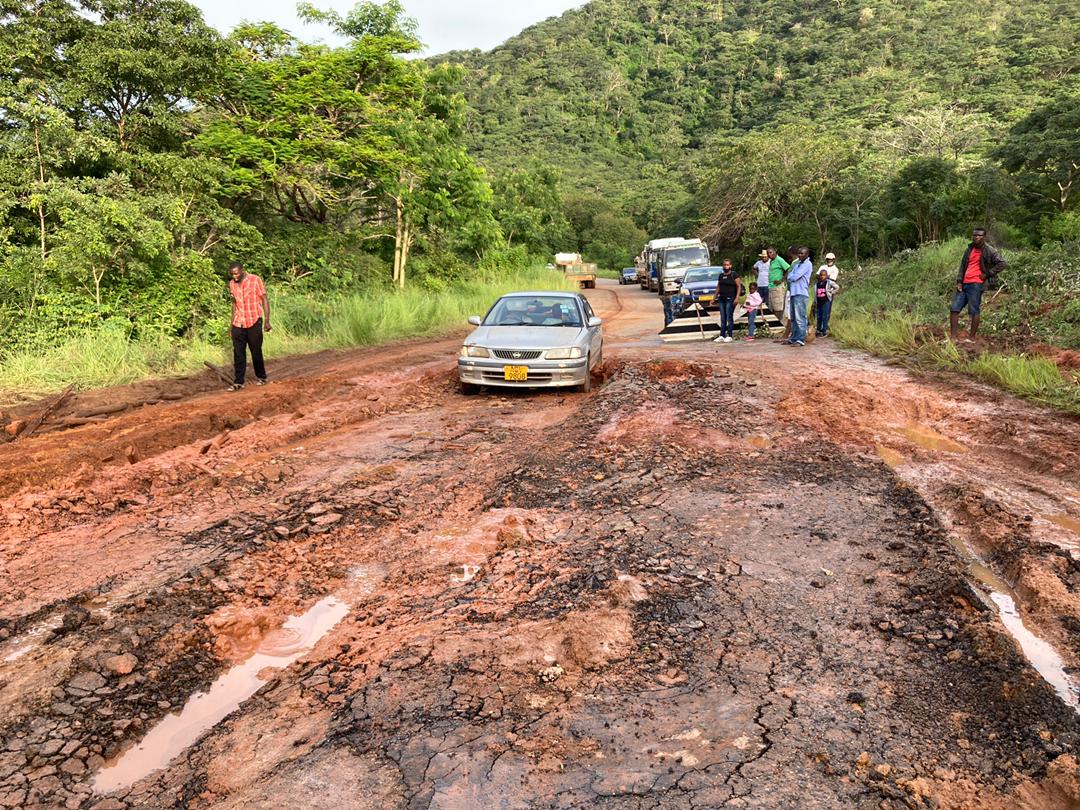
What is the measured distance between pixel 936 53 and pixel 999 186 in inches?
2311

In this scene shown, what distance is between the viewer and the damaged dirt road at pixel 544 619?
8.15 ft

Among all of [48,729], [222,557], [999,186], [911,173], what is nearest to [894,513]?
A: [222,557]

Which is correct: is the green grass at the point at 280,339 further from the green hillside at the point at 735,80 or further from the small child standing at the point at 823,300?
the green hillside at the point at 735,80

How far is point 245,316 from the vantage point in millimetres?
9539

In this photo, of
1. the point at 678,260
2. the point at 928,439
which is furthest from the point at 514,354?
the point at 678,260

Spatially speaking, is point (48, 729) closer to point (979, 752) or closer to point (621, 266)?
point (979, 752)

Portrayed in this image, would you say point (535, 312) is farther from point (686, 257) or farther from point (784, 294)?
point (686, 257)

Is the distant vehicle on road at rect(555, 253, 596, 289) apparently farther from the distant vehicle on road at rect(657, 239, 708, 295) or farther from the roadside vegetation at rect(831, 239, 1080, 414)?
the roadside vegetation at rect(831, 239, 1080, 414)

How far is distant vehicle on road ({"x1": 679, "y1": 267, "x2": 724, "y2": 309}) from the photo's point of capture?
58.1ft

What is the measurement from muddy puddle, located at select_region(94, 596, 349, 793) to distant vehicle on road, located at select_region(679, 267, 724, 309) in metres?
14.2

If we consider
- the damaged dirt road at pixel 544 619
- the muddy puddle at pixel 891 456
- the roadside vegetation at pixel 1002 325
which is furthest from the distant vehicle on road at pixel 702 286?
the damaged dirt road at pixel 544 619

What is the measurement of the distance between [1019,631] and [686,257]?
78.1 ft

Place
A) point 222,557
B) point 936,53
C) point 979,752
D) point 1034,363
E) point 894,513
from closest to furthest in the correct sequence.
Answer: point 979,752, point 222,557, point 894,513, point 1034,363, point 936,53

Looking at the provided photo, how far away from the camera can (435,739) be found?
2.64 m
